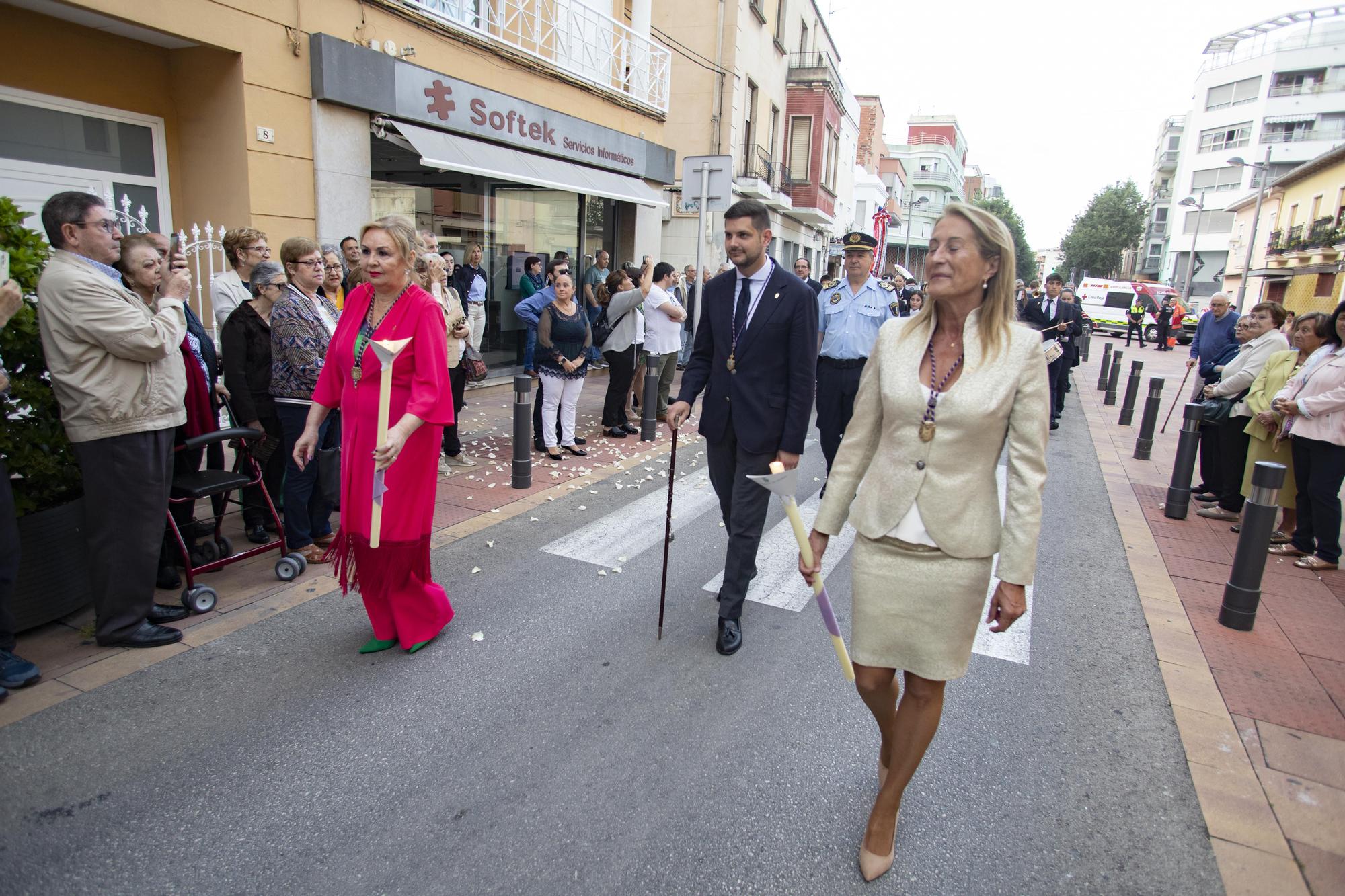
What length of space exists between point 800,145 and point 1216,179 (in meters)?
46.0

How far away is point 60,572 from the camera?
3.92 meters

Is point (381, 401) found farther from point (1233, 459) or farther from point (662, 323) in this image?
point (1233, 459)

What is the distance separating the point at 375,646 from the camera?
12.9 ft

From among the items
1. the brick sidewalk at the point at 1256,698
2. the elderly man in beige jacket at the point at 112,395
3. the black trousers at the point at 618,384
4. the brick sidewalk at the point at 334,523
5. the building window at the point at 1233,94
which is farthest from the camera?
the building window at the point at 1233,94

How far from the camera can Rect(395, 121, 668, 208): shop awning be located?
32.3ft

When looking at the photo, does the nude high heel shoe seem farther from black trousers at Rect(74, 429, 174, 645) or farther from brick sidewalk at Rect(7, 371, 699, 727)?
black trousers at Rect(74, 429, 174, 645)

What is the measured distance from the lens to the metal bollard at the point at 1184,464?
22.5ft

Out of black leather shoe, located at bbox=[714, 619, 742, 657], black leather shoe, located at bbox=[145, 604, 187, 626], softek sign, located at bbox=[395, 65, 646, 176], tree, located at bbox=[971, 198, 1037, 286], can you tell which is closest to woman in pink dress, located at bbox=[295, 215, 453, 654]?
black leather shoe, located at bbox=[145, 604, 187, 626]

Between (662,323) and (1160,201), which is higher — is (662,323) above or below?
below

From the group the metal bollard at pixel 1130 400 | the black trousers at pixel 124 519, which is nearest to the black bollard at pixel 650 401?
the black trousers at pixel 124 519

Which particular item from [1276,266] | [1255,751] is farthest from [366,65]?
[1276,266]

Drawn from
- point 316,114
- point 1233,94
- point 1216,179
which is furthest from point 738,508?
point 1233,94

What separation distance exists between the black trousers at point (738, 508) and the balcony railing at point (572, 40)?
8.59m

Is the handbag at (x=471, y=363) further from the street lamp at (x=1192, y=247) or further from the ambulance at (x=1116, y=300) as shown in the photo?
the street lamp at (x=1192, y=247)
